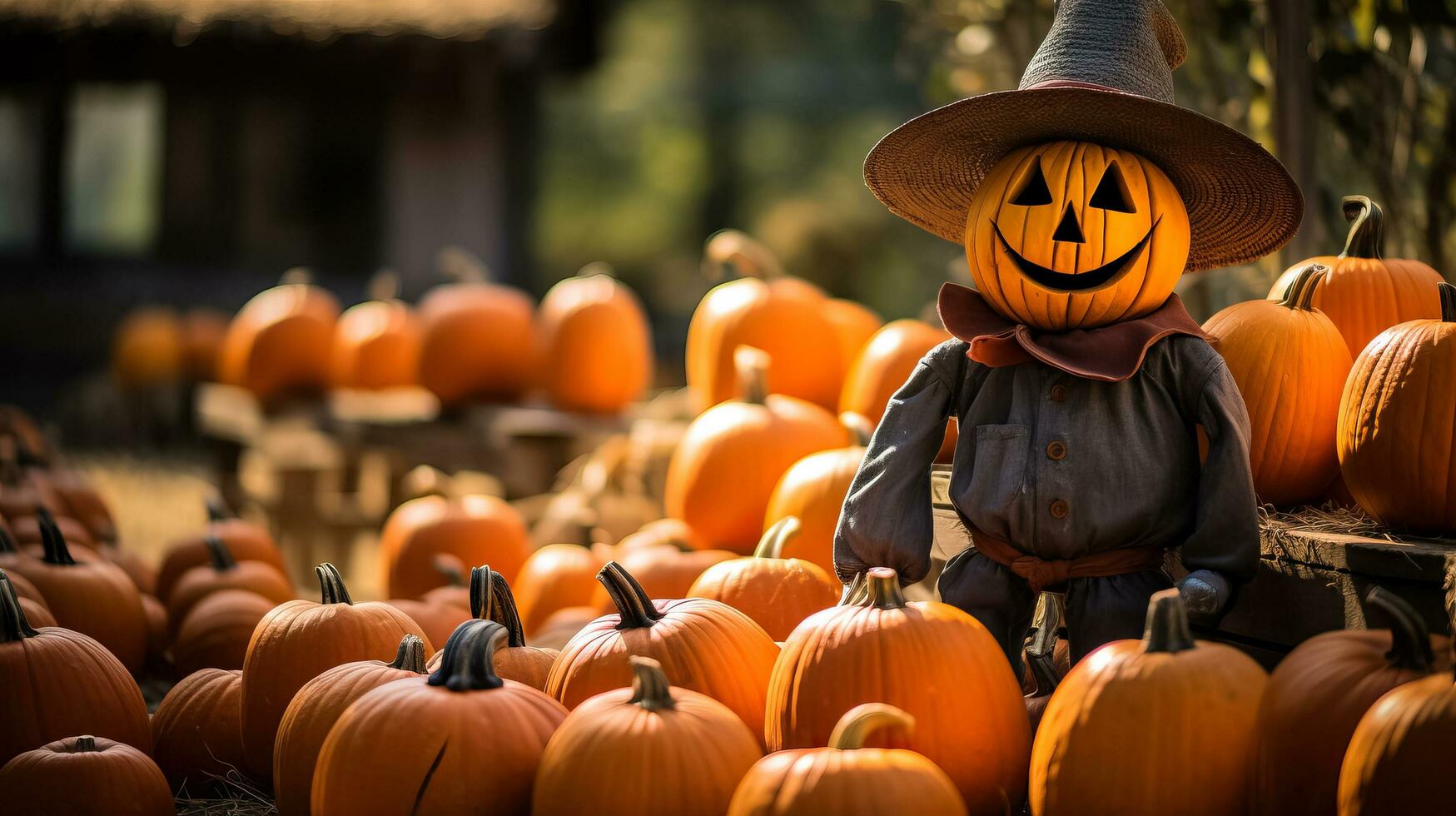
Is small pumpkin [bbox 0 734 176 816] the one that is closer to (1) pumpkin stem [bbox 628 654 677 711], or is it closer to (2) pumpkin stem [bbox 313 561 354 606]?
(2) pumpkin stem [bbox 313 561 354 606]

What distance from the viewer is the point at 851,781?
5.63 feet

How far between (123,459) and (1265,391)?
10.2m

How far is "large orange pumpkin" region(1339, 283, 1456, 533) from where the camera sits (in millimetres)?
2234

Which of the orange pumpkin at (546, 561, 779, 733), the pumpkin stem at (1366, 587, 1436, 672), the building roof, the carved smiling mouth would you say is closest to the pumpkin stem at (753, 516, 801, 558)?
the orange pumpkin at (546, 561, 779, 733)

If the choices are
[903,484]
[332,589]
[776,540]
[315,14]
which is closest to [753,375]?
[776,540]

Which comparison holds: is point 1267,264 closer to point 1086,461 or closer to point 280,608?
point 1086,461

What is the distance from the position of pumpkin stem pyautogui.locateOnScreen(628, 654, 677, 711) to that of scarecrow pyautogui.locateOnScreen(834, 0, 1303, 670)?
0.61 meters

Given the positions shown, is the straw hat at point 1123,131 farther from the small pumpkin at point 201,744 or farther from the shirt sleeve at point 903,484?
the small pumpkin at point 201,744

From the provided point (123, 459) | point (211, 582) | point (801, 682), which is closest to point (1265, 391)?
point (801, 682)

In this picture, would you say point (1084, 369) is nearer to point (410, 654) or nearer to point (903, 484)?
point (903, 484)

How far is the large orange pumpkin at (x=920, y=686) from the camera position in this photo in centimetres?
203

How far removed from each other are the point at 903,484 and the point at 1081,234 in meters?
0.56

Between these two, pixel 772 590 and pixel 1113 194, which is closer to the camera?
pixel 1113 194

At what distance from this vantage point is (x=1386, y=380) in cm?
230
